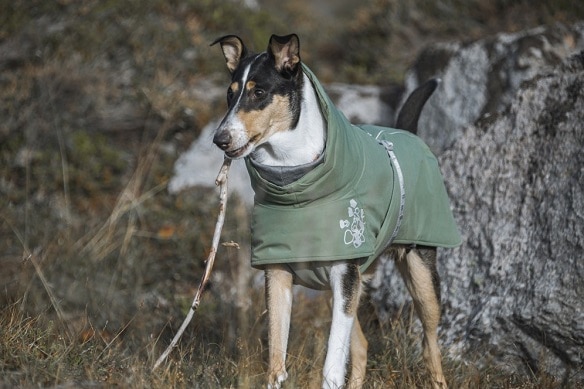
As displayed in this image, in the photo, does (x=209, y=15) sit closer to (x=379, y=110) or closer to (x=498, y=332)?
(x=379, y=110)

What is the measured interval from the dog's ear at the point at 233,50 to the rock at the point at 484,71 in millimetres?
2898

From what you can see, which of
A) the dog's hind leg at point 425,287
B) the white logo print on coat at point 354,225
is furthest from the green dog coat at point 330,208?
the dog's hind leg at point 425,287

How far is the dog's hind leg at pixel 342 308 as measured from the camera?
12.9ft

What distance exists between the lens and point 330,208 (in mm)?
3873

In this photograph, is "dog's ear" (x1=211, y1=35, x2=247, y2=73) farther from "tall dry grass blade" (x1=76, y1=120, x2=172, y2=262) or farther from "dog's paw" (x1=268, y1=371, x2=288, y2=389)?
"tall dry grass blade" (x1=76, y1=120, x2=172, y2=262)

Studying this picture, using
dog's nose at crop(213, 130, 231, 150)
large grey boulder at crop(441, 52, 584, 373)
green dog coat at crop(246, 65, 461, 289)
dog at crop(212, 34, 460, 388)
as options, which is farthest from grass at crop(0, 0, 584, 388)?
dog's nose at crop(213, 130, 231, 150)

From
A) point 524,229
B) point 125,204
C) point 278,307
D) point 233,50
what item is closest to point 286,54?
point 233,50

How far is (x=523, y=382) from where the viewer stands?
14.6ft

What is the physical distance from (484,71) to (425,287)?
3.07 meters

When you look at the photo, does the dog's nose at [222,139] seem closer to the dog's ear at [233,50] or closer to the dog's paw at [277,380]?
the dog's ear at [233,50]

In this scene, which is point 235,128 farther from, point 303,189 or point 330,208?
point 330,208

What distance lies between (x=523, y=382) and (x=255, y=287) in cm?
250

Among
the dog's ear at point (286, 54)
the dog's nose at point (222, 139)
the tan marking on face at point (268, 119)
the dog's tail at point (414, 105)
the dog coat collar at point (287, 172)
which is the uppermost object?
the dog's ear at point (286, 54)

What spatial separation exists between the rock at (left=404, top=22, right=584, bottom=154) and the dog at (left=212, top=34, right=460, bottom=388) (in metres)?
2.96
